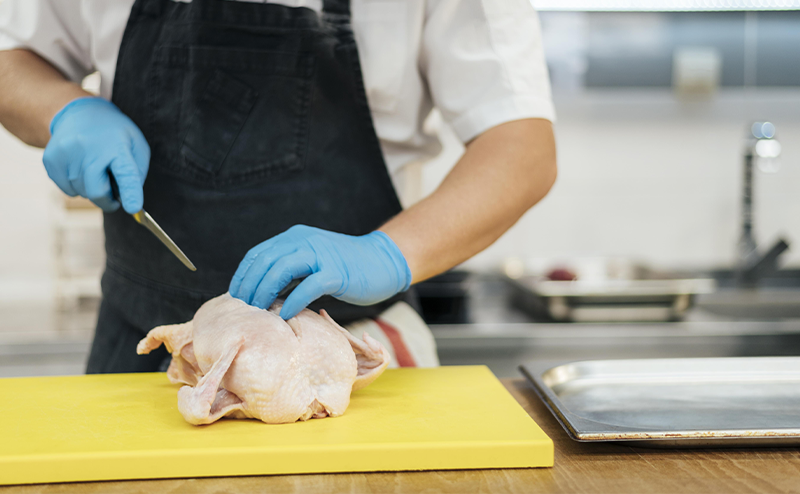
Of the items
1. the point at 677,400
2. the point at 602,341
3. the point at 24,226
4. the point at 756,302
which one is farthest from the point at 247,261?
the point at 756,302

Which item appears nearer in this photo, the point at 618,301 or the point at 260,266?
the point at 260,266

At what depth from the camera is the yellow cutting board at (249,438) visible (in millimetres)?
776

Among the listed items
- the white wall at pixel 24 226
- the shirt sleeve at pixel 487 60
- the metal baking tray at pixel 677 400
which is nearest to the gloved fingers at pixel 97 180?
the shirt sleeve at pixel 487 60

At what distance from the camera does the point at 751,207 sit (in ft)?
9.00

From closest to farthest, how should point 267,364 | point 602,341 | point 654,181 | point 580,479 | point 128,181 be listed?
point 580,479, point 267,364, point 128,181, point 602,341, point 654,181

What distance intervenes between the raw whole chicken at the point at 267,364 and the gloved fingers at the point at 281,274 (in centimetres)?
2

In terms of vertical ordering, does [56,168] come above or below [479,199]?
above

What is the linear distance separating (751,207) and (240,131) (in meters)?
2.33

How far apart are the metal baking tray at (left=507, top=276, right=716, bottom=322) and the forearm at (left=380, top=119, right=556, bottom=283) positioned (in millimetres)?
1006

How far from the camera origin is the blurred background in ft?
8.26

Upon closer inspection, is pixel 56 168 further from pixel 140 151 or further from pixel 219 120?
pixel 219 120

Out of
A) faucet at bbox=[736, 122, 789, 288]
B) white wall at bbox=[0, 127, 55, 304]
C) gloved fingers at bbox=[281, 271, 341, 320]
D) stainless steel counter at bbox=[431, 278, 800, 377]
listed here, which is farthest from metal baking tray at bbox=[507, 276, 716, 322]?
white wall at bbox=[0, 127, 55, 304]

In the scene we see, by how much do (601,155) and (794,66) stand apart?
0.91 metres

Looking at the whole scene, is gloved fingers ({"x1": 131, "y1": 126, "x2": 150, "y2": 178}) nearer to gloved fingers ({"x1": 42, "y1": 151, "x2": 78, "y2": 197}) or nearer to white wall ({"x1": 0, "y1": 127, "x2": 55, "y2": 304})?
gloved fingers ({"x1": 42, "y1": 151, "x2": 78, "y2": 197})
